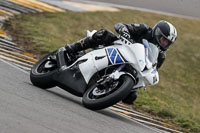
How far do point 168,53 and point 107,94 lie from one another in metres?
9.60

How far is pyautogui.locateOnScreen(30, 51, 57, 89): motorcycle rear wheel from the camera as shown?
759 cm

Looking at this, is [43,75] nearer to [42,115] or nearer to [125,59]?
[125,59]

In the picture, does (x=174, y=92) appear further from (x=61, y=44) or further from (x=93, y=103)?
(x=93, y=103)

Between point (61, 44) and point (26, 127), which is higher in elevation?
point (26, 127)

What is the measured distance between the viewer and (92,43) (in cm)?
759

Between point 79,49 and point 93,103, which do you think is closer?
point 93,103

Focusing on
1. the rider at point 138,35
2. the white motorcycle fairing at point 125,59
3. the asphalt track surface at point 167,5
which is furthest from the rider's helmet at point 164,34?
the asphalt track surface at point 167,5

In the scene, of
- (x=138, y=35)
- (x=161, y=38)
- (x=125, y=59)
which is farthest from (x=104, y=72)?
(x=161, y=38)

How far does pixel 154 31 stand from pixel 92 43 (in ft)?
3.03

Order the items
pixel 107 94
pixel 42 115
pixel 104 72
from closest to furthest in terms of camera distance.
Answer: pixel 42 115, pixel 107 94, pixel 104 72

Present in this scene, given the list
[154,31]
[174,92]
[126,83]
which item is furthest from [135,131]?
[174,92]

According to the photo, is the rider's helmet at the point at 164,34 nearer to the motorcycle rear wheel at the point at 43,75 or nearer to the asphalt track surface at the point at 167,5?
the motorcycle rear wheel at the point at 43,75

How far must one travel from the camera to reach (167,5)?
19.6m

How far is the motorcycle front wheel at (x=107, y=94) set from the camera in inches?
255
